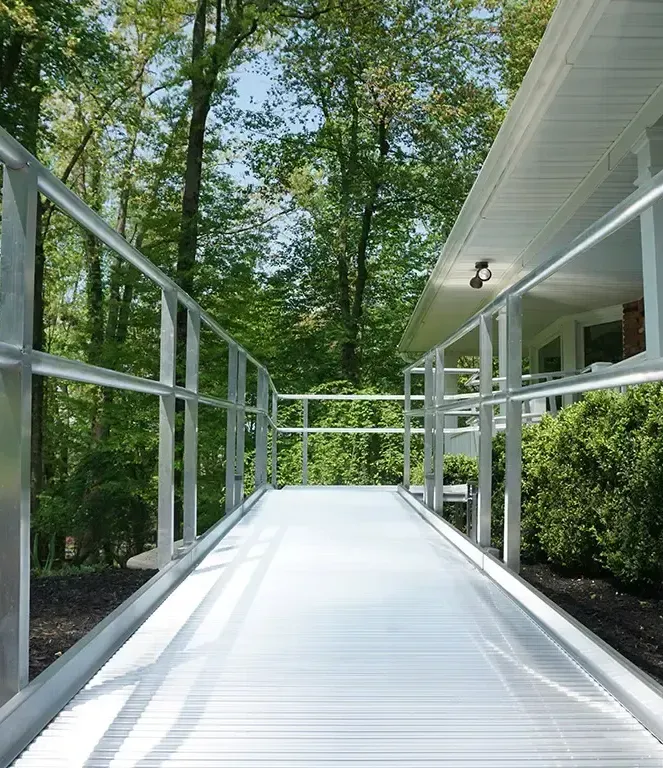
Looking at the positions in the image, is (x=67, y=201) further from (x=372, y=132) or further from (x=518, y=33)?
(x=518, y=33)

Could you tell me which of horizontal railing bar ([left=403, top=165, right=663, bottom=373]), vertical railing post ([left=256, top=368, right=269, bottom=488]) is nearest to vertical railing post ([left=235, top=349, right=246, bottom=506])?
vertical railing post ([left=256, top=368, right=269, bottom=488])

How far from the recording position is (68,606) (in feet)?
24.6

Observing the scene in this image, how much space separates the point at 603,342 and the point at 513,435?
8776mm

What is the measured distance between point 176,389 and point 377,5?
19.8 meters

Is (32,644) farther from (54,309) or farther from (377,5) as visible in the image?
(377,5)

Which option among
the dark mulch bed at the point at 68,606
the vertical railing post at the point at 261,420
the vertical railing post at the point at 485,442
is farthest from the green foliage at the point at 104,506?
the vertical railing post at the point at 485,442

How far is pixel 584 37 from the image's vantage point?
3701mm

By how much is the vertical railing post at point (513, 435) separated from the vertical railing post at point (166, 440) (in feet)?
3.87

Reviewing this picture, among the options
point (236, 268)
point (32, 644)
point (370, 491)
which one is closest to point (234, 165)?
point (236, 268)

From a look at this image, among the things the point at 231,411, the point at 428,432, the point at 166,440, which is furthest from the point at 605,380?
the point at 428,432

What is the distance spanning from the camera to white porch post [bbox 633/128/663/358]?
4656 millimetres

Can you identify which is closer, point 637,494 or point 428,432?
point 637,494

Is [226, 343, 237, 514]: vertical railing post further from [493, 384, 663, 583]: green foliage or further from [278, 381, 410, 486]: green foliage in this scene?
[278, 381, 410, 486]: green foliage

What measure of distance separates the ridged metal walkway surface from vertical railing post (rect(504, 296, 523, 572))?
0.22 metres
